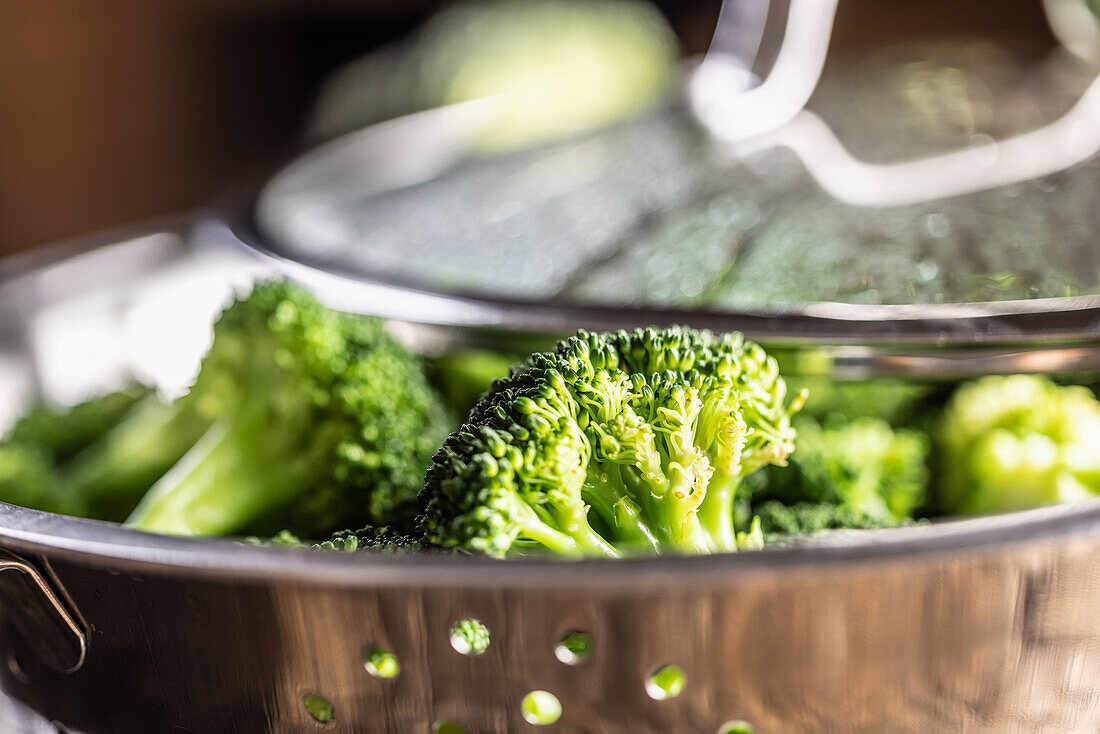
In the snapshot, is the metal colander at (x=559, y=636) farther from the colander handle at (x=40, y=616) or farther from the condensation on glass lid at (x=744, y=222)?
the condensation on glass lid at (x=744, y=222)

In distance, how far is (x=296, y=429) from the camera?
826 millimetres

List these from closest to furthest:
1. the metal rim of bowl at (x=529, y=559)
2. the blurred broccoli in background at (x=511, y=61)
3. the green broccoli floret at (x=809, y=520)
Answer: the metal rim of bowl at (x=529, y=559) → the green broccoli floret at (x=809, y=520) → the blurred broccoli in background at (x=511, y=61)

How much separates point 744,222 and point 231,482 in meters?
0.56

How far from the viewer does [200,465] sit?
2.67ft

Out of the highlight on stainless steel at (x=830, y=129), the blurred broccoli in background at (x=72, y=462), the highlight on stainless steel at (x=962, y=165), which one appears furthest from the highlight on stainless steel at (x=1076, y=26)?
the blurred broccoli in background at (x=72, y=462)

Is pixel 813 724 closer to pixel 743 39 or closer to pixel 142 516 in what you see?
pixel 142 516

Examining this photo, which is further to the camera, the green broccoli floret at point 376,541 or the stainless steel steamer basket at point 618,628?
the green broccoli floret at point 376,541

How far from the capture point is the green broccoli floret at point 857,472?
82 cm

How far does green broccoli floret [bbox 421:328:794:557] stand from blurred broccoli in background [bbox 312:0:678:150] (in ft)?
4.79

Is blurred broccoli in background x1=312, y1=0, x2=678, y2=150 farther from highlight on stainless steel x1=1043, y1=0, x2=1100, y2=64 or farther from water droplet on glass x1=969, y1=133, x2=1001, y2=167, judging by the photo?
water droplet on glass x1=969, y1=133, x2=1001, y2=167

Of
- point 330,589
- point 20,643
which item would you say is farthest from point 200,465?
point 330,589

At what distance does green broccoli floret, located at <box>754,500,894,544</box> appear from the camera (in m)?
0.73

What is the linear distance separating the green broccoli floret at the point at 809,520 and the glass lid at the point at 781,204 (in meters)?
0.16

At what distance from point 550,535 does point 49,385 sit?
81 cm
